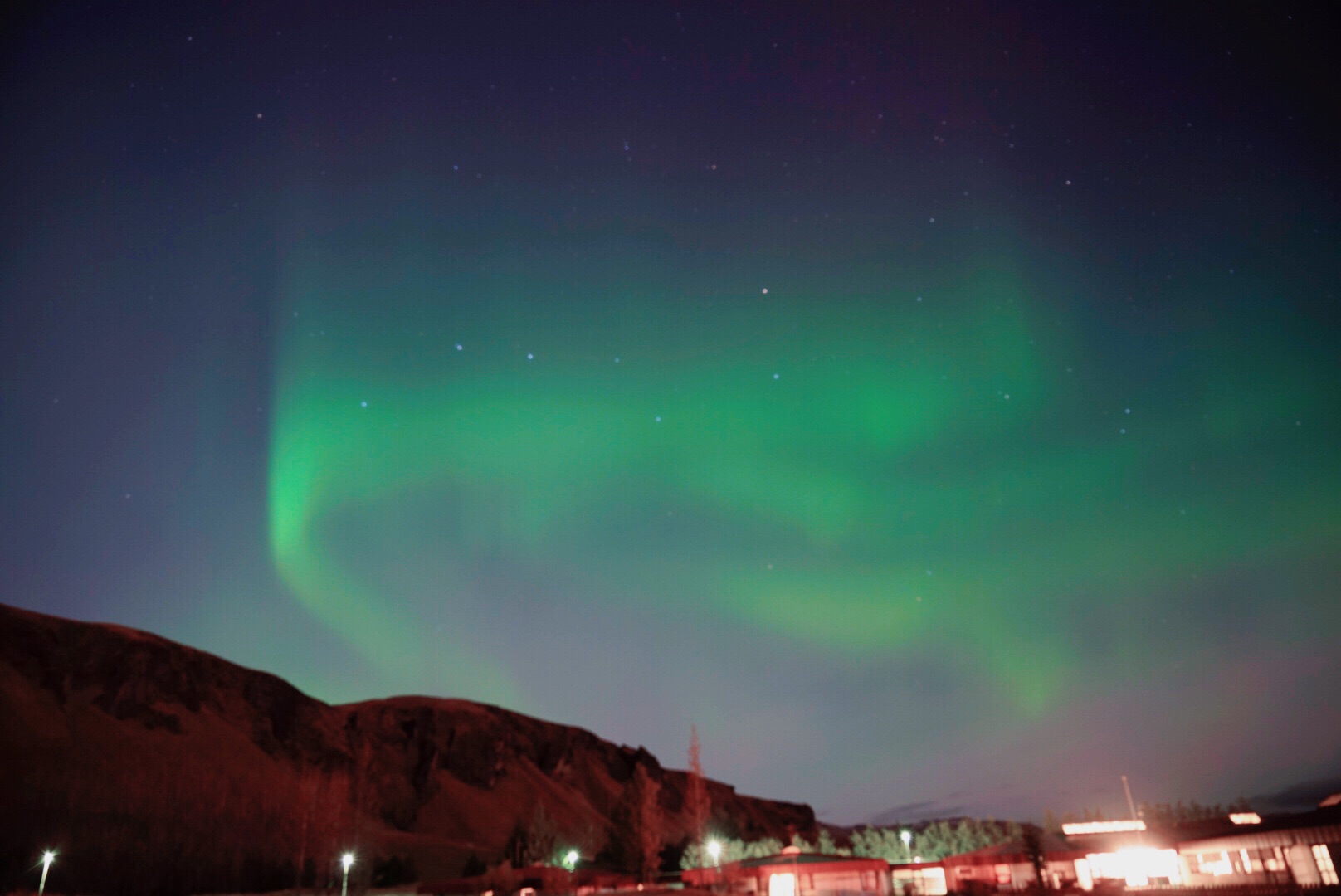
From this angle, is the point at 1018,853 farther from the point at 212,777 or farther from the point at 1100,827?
the point at 212,777

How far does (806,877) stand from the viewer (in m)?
66.2

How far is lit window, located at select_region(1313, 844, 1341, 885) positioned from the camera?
4328cm

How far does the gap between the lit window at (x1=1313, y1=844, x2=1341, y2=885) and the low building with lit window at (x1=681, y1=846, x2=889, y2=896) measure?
3137 cm

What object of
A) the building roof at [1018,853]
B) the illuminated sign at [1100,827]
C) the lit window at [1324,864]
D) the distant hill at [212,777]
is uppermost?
the distant hill at [212,777]

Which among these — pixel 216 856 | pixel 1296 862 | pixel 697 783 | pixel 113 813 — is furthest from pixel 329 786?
pixel 1296 862

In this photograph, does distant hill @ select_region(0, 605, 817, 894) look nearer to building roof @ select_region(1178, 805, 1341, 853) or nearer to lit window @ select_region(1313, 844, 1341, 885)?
building roof @ select_region(1178, 805, 1341, 853)

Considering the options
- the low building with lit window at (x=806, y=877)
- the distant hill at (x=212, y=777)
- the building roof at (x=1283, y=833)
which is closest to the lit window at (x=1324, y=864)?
the building roof at (x=1283, y=833)

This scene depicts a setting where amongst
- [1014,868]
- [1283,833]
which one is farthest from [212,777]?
[1283,833]

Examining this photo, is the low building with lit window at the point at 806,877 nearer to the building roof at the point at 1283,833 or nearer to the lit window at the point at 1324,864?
the building roof at the point at 1283,833

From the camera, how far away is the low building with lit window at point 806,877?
65812 mm

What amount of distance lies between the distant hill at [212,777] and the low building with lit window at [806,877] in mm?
30461

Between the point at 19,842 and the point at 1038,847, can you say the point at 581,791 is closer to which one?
the point at 19,842

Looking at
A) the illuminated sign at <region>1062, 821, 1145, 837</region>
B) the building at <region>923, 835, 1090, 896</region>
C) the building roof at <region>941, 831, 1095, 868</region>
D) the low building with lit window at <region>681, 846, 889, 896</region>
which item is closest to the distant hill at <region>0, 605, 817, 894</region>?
the low building with lit window at <region>681, 846, 889, 896</region>

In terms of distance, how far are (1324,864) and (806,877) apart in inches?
1324
